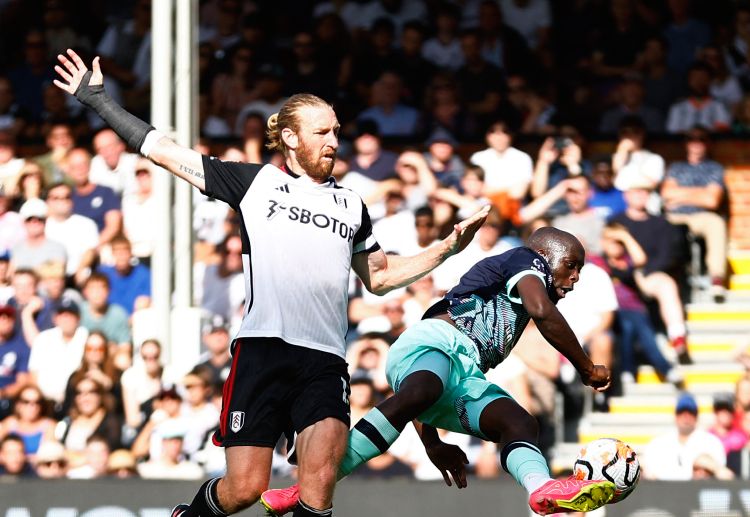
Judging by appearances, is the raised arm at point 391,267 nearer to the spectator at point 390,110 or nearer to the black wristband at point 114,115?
the black wristband at point 114,115

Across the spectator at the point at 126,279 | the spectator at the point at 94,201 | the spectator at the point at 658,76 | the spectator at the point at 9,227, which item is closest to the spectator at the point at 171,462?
the spectator at the point at 126,279

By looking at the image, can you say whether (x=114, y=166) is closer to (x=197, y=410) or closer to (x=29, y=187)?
(x=29, y=187)

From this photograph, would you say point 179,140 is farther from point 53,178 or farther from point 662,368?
point 662,368

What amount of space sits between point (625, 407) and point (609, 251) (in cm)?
126

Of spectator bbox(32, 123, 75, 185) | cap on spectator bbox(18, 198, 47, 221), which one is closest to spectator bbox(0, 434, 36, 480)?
cap on spectator bbox(18, 198, 47, 221)

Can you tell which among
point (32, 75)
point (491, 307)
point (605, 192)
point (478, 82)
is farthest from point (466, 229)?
point (32, 75)

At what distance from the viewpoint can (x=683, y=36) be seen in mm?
14203

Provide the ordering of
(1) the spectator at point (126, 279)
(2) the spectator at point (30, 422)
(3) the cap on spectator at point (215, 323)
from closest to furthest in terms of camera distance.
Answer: (2) the spectator at point (30, 422) < (3) the cap on spectator at point (215, 323) < (1) the spectator at point (126, 279)

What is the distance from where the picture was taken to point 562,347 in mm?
6793

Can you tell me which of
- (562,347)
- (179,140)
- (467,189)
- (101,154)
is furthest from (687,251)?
(562,347)

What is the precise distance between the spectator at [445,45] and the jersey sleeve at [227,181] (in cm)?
732

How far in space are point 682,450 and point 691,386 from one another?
109 centimetres

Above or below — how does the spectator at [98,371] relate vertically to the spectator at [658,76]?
below

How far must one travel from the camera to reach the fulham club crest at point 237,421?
671cm
